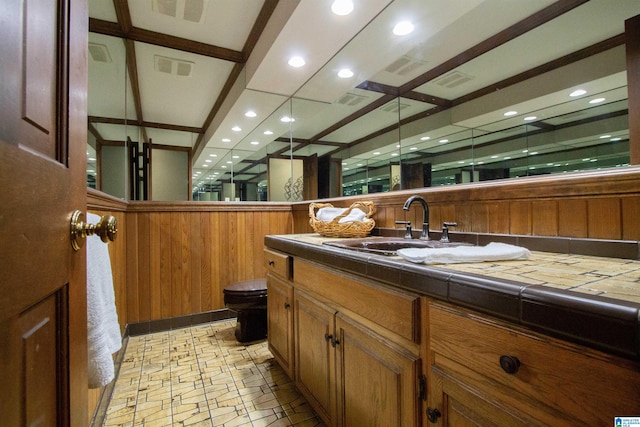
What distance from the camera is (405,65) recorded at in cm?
208

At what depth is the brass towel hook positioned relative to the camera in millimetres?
601

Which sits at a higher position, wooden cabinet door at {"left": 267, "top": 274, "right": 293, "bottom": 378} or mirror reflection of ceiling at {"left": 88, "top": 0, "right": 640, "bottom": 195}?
A: mirror reflection of ceiling at {"left": 88, "top": 0, "right": 640, "bottom": 195}

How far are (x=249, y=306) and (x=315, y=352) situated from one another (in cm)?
102

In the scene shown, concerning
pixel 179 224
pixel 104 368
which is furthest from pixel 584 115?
pixel 179 224

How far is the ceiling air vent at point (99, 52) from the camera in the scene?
2113 millimetres

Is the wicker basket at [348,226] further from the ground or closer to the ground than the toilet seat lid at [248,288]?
further from the ground

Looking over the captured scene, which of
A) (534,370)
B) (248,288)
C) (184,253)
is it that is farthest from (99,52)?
(534,370)

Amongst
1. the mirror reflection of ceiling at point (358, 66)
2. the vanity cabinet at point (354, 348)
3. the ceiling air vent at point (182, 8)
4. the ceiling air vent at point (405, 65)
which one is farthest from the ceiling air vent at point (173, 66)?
the vanity cabinet at point (354, 348)

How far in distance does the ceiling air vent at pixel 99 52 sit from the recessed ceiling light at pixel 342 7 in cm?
166

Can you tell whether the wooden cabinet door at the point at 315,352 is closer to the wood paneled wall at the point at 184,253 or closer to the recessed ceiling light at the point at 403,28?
the wood paneled wall at the point at 184,253

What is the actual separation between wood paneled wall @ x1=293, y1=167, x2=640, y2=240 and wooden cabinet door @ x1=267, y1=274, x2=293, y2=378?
0.87 m

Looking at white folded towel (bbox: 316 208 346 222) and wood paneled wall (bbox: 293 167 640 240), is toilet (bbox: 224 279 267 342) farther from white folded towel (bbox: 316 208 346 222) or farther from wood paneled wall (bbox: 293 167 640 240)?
wood paneled wall (bbox: 293 167 640 240)

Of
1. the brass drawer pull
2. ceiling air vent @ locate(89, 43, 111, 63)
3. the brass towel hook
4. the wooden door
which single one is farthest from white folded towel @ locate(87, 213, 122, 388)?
ceiling air vent @ locate(89, 43, 111, 63)

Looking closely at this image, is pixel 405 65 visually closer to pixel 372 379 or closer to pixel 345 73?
pixel 345 73
